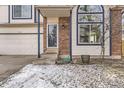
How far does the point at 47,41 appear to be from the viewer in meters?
19.0

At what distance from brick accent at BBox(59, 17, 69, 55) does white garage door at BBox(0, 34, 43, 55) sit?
5.38 m

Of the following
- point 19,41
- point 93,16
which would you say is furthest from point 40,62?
point 19,41

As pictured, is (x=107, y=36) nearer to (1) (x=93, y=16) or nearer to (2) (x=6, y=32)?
(1) (x=93, y=16)

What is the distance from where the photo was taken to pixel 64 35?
16.5m

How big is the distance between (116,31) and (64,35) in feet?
10.6

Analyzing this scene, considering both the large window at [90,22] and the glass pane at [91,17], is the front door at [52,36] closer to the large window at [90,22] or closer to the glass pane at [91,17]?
the large window at [90,22]

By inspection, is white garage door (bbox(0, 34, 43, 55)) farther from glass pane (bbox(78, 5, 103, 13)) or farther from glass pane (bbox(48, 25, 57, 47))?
glass pane (bbox(78, 5, 103, 13))

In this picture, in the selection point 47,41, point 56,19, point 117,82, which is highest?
point 56,19

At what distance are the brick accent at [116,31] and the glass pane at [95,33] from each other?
2.66ft

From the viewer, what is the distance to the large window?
16312 mm

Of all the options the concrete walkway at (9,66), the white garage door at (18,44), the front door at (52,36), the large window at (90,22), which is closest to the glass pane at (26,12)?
the white garage door at (18,44)

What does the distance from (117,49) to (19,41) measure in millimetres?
8783

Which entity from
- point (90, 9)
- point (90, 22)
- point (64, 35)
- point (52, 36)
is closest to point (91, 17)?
point (90, 22)

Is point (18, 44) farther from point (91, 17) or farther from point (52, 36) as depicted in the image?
point (91, 17)
